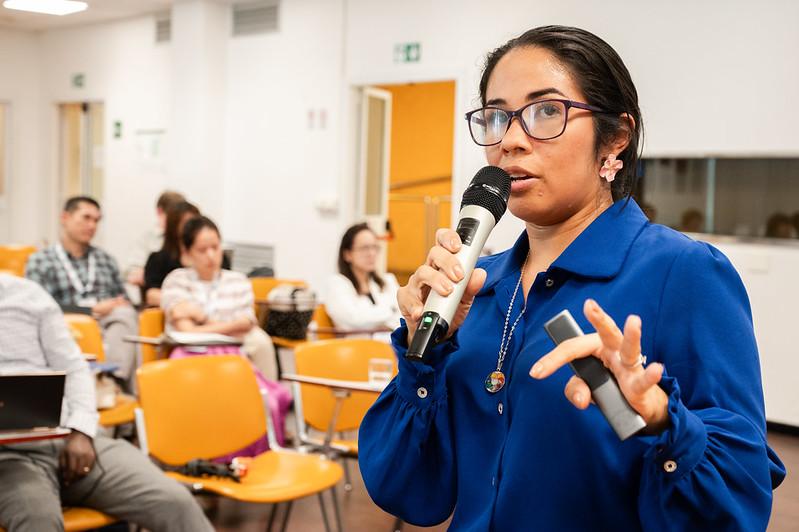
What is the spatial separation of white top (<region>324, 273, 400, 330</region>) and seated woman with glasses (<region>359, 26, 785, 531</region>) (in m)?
4.06

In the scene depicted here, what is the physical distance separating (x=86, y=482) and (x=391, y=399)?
196 cm

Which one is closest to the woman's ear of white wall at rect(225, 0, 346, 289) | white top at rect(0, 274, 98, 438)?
white top at rect(0, 274, 98, 438)

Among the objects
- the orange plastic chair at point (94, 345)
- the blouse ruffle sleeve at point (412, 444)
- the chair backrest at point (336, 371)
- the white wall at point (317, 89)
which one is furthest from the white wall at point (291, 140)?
the blouse ruffle sleeve at point (412, 444)

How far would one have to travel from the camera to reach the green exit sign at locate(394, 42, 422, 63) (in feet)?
26.5

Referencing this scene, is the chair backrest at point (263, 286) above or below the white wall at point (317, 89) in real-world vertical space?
below

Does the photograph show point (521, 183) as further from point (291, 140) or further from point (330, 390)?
point (291, 140)

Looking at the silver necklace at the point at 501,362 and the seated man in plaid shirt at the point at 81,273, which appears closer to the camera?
the silver necklace at the point at 501,362

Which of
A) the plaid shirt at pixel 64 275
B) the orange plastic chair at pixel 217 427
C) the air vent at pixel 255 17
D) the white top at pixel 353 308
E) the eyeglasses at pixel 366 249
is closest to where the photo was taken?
the orange plastic chair at pixel 217 427

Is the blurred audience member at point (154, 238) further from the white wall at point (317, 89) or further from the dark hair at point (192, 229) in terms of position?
the white wall at point (317, 89)

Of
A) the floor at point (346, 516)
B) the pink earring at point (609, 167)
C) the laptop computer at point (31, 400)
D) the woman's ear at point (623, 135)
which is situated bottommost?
the floor at point (346, 516)

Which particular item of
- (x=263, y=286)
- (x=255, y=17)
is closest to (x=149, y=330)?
(x=263, y=286)

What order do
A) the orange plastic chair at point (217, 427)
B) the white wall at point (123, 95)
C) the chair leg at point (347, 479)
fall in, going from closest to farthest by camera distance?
the orange plastic chair at point (217, 427), the chair leg at point (347, 479), the white wall at point (123, 95)

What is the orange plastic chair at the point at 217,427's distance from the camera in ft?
10.6

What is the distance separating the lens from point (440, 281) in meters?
1.07
